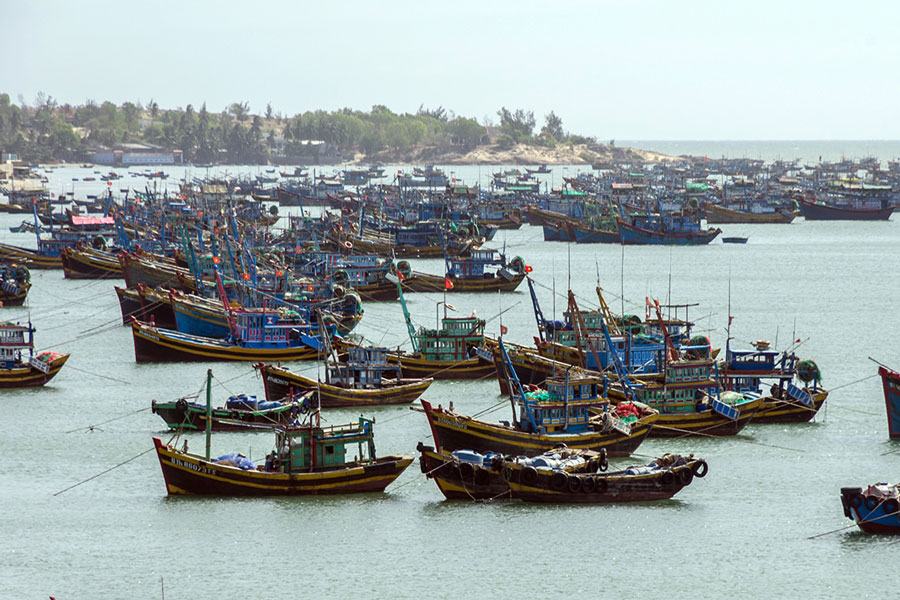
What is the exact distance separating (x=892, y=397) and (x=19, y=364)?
37032 mm

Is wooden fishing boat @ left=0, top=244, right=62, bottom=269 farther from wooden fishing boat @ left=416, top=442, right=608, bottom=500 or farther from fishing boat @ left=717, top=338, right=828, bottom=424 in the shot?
wooden fishing boat @ left=416, top=442, right=608, bottom=500

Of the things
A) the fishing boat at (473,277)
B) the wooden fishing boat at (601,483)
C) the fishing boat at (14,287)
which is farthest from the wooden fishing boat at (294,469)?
the fishing boat at (473,277)

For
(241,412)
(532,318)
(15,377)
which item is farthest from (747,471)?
(532,318)

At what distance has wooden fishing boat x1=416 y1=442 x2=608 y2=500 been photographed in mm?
45750

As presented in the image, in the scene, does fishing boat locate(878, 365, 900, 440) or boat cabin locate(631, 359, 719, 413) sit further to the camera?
boat cabin locate(631, 359, 719, 413)

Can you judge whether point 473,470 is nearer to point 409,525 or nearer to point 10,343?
point 409,525

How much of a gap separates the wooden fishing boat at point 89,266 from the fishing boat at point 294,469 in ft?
231

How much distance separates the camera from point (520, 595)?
3934 cm

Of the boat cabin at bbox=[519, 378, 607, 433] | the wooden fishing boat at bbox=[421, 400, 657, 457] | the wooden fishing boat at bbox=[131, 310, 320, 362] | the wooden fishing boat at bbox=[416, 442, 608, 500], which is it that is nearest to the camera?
the wooden fishing boat at bbox=[416, 442, 608, 500]

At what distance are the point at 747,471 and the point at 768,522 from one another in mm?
5718

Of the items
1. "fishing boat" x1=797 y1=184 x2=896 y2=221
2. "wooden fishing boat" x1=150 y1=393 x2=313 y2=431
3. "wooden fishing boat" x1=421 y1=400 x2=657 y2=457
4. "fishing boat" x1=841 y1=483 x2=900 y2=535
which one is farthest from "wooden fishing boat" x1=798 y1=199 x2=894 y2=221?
"fishing boat" x1=841 y1=483 x2=900 y2=535

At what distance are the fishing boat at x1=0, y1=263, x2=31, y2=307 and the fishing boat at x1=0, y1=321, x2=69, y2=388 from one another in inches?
→ 1164

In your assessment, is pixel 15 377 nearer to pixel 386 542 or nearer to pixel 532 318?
pixel 386 542

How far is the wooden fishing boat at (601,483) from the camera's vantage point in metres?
45.4
